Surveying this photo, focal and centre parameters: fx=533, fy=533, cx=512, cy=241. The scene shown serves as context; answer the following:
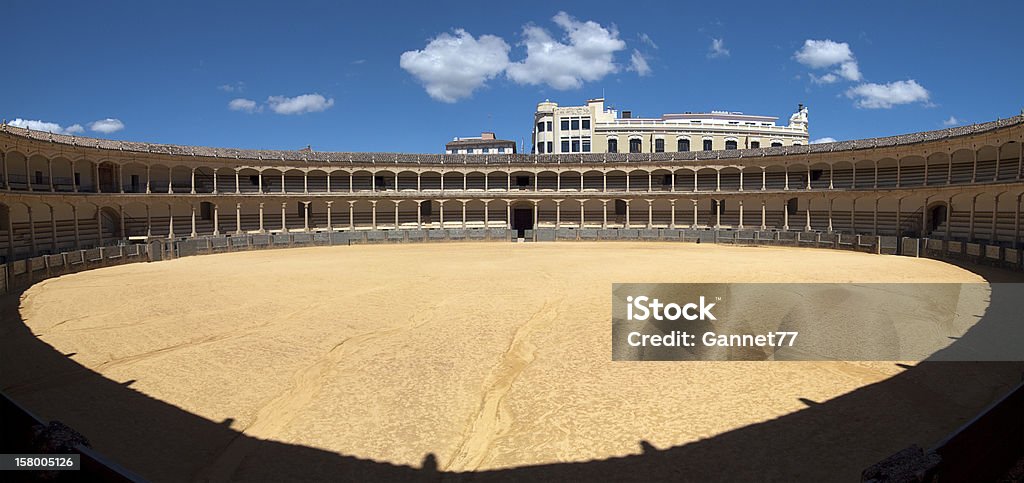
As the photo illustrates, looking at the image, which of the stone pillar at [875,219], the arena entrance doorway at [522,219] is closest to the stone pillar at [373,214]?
the arena entrance doorway at [522,219]

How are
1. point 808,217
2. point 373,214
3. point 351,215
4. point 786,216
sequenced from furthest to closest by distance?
1. point 373,214
2. point 351,215
3. point 786,216
4. point 808,217

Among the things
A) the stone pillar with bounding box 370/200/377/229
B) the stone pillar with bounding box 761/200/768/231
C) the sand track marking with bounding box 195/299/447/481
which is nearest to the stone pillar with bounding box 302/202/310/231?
the stone pillar with bounding box 370/200/377/229

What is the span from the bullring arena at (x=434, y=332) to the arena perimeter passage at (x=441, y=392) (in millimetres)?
47

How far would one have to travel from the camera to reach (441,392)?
26.5ft

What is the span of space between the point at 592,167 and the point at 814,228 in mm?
17457

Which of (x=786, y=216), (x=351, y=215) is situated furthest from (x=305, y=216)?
(x=786, y=216)

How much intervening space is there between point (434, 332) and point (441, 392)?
3653 mm

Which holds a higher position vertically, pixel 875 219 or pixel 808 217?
pixel 808 217

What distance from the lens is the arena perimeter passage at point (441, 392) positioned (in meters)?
6.10

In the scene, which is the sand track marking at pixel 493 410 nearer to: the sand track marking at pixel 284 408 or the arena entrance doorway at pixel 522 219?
the sand track marking at pixel 284 408

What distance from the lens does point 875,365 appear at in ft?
29.2

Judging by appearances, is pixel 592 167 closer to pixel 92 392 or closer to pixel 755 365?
pixel 755 365

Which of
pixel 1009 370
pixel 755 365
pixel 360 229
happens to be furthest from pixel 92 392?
pixel 360 229

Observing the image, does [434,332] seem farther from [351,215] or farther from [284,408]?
[351,215]
